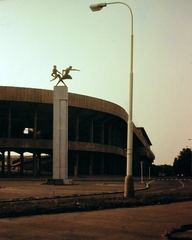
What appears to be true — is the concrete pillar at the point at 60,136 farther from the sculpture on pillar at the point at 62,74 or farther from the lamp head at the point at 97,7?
the lamp head at the point at 97,7

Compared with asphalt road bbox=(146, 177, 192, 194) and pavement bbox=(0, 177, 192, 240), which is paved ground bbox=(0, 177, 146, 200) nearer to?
asphalt road bbox=(146, 177, 192, 194)

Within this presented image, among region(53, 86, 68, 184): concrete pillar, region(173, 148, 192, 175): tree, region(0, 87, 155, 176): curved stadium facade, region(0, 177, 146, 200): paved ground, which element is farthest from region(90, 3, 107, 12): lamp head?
region(173, 148, 192, 175): tree

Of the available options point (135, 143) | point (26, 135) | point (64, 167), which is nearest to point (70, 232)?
point (64, 167)

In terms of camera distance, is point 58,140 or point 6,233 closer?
point 6,233

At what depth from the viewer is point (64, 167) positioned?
34.4 metres

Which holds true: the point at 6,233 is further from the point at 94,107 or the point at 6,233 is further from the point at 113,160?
the point at 113,160

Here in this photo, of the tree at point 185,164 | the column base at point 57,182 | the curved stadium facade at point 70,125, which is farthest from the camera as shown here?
the tree at point 185,164

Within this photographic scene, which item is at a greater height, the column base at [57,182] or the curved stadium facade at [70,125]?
the curved stadium facade at [70,125]

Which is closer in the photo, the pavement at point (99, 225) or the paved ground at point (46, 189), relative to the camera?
the pavement at point (99, 225)

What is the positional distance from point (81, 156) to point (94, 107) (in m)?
15.3

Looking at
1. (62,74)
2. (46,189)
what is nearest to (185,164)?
(62,74)

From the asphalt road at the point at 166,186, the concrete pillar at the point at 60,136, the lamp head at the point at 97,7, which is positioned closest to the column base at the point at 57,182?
the concrete pillar at the point at 60,136

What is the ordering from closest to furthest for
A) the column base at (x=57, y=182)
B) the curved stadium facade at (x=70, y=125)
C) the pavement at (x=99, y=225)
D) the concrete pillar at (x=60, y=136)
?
the pavement at (x=99, y=225)
the column base at (x=57, y=182)
the concrete pillar at (x=60, y=136)
the curved stadium facade at (x=70, y=125)

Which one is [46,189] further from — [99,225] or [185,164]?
[185,164]
